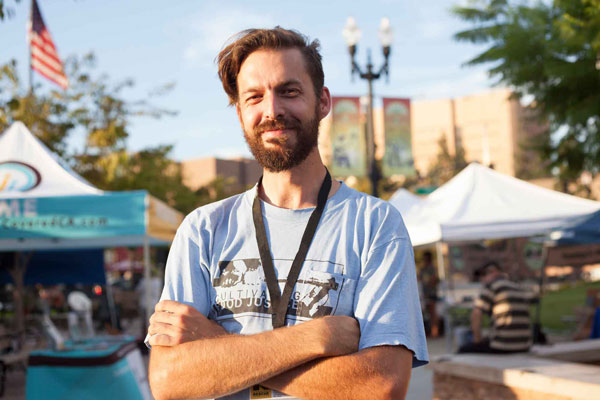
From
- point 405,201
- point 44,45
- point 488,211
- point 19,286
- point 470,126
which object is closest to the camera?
point 488,211

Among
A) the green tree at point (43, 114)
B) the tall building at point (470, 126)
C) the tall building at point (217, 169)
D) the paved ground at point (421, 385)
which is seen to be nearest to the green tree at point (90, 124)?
the green tree at point (43, 114)

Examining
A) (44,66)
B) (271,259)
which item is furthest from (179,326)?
(44,66)

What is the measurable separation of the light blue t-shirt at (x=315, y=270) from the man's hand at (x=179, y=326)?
0.14 ft

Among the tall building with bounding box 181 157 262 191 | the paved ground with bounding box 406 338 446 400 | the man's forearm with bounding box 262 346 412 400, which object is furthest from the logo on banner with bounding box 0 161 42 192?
the tall building with bounding box 181 157 262 191

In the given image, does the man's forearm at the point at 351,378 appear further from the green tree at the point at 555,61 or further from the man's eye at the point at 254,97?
the green tree at the point at 555,61

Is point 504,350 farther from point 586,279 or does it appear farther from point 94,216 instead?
point 586,279

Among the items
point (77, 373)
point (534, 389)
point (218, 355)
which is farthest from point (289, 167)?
point (77, 373)

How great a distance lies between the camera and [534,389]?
5.86 m

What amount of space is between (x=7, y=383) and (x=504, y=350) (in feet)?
27.9

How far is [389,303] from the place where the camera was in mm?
2080

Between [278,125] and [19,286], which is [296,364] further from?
[19,286]

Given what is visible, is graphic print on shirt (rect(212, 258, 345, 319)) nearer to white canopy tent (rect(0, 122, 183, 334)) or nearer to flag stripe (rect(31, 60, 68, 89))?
white canopy tent (rect(0, 122, 183, 334))

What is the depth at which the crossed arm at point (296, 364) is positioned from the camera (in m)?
1.98

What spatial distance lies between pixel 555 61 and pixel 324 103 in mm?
11044
